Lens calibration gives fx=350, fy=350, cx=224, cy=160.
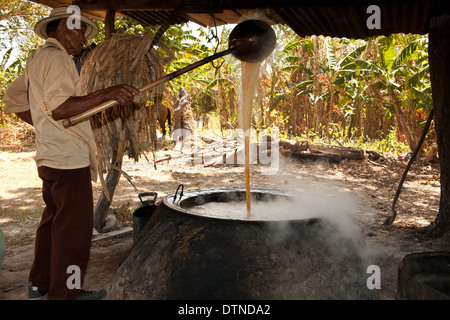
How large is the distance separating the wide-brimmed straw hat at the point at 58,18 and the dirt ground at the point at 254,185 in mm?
1289

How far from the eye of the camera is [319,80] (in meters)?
12.3

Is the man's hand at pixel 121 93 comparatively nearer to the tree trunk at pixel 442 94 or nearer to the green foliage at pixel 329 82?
the tree trunk at pixel 442 94

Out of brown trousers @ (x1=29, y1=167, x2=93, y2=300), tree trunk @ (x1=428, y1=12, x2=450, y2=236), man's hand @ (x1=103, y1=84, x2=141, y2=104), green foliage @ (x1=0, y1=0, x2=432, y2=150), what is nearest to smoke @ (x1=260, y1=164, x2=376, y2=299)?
man's hand @ (x1=103, y1=84, x2=141, y2=104)

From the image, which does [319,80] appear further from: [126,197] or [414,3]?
[414,3]

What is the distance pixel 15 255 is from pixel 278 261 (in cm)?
311

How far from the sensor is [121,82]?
3463 mm

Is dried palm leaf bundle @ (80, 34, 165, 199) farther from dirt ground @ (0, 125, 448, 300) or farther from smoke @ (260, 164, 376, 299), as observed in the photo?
smoke @ (260, 164, 376, 299)

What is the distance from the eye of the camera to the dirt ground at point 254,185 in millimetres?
3396

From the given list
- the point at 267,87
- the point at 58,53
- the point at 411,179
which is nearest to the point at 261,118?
the point at 267,87

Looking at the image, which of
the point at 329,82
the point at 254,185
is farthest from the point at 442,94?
the point at 329,82

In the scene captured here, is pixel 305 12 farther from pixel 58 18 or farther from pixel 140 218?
pixel 140 218

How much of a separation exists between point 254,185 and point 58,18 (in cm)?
431

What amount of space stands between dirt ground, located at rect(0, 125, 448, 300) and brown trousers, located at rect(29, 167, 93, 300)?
0.51 metres

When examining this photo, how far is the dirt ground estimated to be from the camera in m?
3.40
